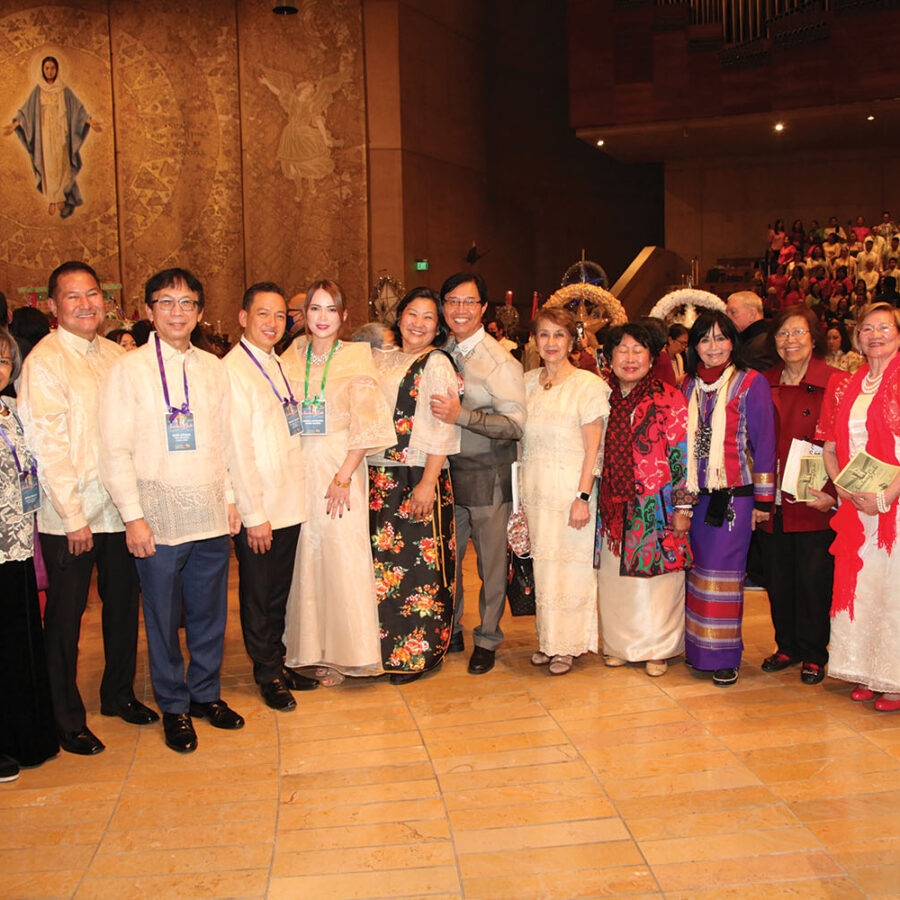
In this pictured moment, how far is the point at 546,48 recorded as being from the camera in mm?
16734

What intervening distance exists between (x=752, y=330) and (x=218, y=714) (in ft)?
9.16

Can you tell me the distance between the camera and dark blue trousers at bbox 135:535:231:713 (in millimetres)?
3258

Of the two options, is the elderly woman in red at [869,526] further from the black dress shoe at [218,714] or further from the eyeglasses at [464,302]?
the black dress shoe at [218,714]

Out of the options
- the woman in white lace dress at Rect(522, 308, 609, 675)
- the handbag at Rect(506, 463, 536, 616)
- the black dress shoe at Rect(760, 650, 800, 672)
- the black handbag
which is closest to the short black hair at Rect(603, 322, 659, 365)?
the woman in white lace dress at Rect(522, 308, 609, 675)

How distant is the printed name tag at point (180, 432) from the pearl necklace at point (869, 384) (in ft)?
8.20

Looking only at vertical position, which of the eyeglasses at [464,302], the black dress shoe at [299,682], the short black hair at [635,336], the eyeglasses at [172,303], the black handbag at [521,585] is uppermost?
the eyeglasses at [464,302]

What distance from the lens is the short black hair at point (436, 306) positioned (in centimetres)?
383

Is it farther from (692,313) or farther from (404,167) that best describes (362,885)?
(404,167)

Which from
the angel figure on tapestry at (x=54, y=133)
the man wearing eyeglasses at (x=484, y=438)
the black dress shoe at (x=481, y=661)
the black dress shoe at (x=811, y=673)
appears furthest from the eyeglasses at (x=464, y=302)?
the angel figure on tapestry at (x=54, y=133)

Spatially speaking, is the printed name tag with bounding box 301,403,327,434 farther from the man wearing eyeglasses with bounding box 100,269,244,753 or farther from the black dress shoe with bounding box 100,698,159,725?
the black dress shoe with bounding box 100,698,159,725

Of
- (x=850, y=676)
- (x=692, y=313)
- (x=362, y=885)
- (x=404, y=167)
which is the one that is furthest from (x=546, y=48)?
(x=362, y=885)

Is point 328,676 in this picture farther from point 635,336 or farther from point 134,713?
point 635,336

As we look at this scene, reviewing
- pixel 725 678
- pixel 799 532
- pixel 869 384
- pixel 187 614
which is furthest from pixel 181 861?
pixel 869 384

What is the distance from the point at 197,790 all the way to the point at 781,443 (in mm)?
2681
